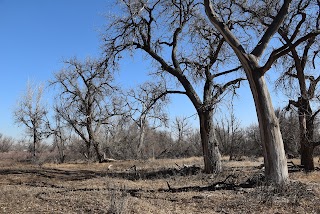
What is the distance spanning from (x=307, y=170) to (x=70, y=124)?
22.3 meters

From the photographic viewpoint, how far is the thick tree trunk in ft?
47.3

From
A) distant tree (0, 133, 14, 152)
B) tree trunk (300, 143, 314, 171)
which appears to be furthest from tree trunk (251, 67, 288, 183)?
distant tree (0, 133, 14, 152)

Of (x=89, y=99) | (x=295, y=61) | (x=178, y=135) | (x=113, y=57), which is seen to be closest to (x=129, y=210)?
(x=113, y=57)

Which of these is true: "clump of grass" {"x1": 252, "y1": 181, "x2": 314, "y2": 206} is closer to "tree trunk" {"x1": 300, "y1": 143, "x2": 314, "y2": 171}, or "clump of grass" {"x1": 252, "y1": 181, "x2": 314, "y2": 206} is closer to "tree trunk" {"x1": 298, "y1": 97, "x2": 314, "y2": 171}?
"tree trunk" {"x1": 298, "y1": 97, "x2": 314, "y2": 171}

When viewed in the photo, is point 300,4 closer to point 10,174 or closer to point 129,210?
point 129,210

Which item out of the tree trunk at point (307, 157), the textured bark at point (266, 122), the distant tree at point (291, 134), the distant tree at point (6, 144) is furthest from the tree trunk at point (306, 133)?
the distant tree at point (6, 144)

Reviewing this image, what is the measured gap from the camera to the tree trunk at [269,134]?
927 cm

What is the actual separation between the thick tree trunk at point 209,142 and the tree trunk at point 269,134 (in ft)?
15.9

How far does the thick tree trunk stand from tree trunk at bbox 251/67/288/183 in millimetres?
4837

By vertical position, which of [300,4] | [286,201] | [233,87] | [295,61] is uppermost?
[300,4]

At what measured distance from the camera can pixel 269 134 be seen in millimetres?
9359

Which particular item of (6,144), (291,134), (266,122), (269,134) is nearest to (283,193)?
(269,134)

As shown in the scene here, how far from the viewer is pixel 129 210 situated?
23.3 ft

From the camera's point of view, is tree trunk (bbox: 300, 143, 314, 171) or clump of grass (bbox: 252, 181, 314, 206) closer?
clump of grass (bbox: 252, 181, 314, 206)
